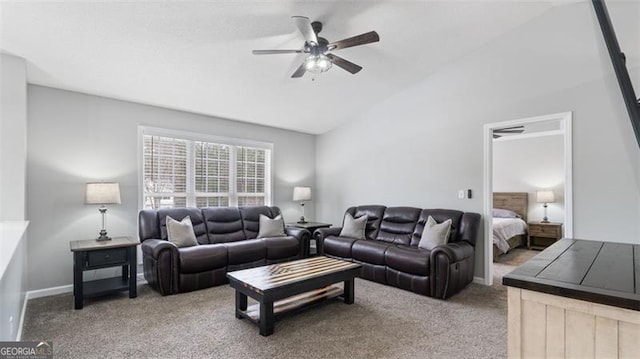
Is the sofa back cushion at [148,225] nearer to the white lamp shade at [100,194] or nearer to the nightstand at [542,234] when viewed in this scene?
the white lamp shade at [100,194]

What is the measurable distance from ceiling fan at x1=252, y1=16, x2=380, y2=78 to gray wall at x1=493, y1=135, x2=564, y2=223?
574cm

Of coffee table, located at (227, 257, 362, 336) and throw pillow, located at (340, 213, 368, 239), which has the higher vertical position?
throw pillow, located at (340, 213, 368, 239)

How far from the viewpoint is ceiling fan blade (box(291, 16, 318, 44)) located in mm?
2615

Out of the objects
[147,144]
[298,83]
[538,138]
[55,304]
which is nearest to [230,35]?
[298,83]

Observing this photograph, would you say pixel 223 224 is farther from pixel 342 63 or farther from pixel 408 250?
pixel 342 63

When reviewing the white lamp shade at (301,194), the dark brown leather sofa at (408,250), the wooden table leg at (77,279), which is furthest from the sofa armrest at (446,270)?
the wooden table leg at (77,279)

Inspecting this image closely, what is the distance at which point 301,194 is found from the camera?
601 cm

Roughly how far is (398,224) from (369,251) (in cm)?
80

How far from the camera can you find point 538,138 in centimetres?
696

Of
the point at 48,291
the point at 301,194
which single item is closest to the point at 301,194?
the point at 301,194

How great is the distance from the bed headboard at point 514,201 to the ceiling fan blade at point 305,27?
20.8 feet

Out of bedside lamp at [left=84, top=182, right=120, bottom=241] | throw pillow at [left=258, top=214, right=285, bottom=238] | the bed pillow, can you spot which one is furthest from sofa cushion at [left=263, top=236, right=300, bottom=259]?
the bed pillow

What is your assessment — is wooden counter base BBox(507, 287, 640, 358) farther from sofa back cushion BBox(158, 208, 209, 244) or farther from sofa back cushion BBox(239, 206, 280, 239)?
sofa back cushion BBox(239, 206, 280, 239)

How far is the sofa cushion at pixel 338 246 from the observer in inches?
183
